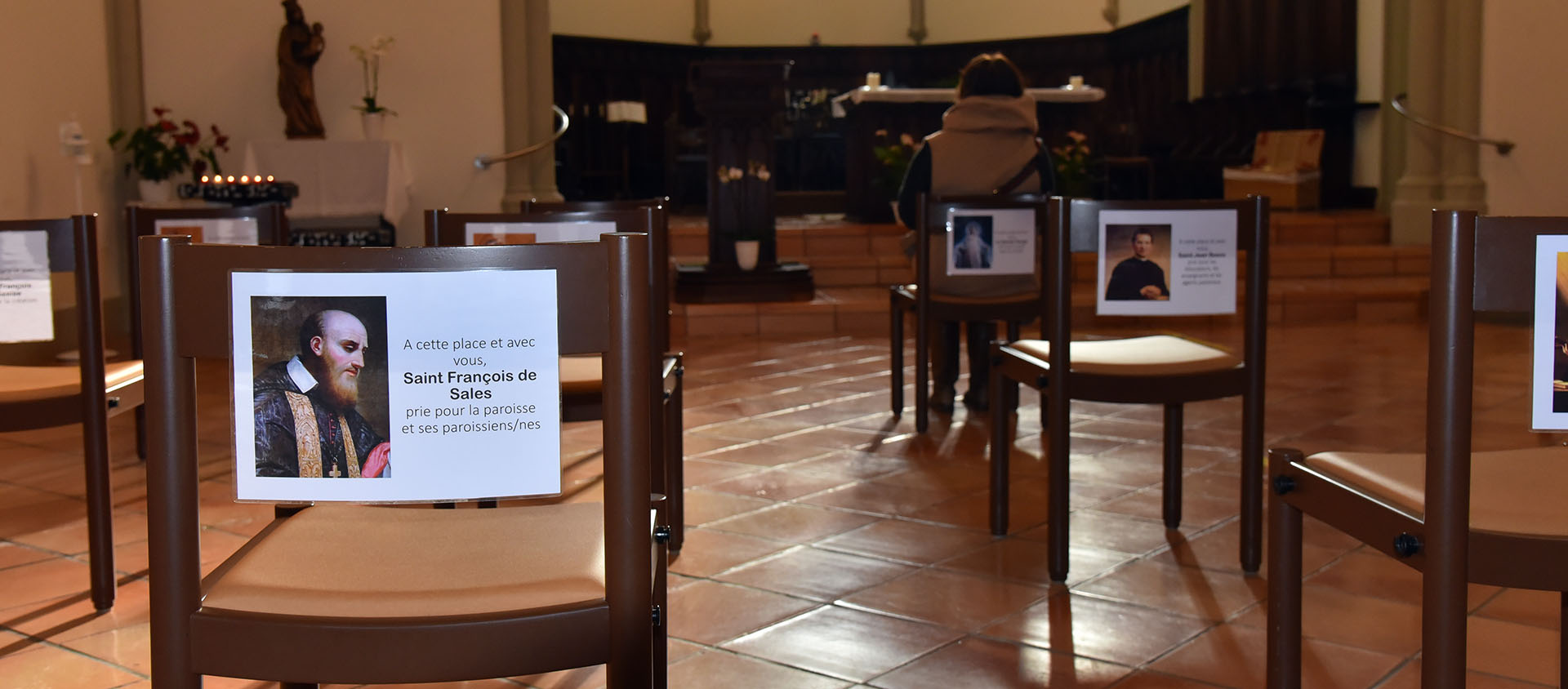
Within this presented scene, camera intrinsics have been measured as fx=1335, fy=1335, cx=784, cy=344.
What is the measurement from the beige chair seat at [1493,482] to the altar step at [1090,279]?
5048mm

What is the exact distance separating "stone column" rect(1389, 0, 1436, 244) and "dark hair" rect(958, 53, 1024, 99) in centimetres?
457

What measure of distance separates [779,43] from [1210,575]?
437 inches

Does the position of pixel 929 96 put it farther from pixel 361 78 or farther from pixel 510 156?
pixel 361 78

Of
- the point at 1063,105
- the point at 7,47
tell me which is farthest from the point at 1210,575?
the point at 1063,105

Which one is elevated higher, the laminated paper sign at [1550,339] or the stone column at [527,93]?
the stone column at [527,93]

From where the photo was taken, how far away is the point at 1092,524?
3125 millimetres

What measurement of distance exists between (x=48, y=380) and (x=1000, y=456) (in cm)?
198

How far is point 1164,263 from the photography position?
259 cm

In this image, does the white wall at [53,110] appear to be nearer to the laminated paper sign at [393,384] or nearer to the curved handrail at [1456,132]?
the laminated paper sign at [393,384]

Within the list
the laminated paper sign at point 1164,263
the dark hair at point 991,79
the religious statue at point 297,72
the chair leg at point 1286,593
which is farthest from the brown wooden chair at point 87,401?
the religious statue at point 297,72

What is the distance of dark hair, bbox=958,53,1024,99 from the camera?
4441mm

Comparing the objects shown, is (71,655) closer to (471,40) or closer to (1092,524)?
(1092,524)

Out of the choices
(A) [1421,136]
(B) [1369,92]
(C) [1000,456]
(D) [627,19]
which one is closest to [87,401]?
(C) [1000,456]

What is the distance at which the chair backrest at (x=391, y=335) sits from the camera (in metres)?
1.20
